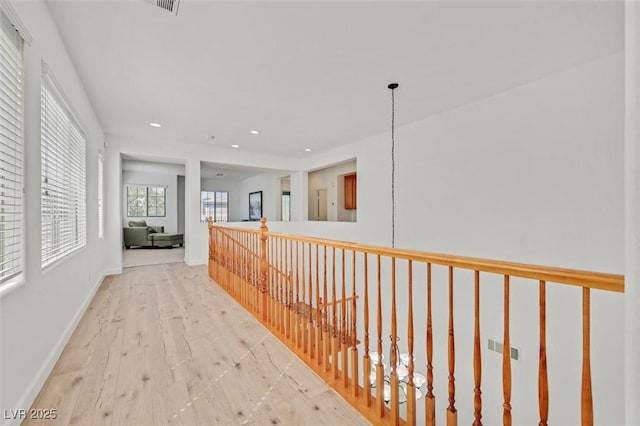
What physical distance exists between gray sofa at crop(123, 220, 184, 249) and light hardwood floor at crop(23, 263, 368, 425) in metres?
6.19

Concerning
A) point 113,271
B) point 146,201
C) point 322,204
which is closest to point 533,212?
point 322,204

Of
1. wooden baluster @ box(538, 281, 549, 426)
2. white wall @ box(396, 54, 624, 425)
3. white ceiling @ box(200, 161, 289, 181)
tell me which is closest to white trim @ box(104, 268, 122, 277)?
white ceiling @ box(200, 161, 289, 181)

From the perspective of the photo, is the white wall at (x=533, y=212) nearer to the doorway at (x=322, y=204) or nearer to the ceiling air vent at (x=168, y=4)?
the ceiling air vent at (x=168, y=4)

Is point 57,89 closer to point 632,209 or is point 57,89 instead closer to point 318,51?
point 318,51

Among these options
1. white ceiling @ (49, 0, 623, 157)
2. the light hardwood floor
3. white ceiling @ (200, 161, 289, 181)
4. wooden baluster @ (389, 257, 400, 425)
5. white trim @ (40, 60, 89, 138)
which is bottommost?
the light hardwood floor

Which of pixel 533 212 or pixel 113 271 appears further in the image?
pixel 113 271

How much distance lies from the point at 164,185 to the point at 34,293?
356 inches

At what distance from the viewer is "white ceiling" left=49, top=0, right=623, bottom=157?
6.88 feet

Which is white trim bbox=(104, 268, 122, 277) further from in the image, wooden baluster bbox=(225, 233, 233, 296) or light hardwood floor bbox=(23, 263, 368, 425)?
wooden baluster bbox=(225, 233, 233, 296)

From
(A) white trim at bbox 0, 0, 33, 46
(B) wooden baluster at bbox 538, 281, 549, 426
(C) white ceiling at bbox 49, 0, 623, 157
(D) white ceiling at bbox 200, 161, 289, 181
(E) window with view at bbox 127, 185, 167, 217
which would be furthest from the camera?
(E) window with view at bbox 127, 185, 167, 217

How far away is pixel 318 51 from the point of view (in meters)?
2.58

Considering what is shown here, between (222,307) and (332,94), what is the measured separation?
2.91 metres

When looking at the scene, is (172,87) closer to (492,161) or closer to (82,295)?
(82,295)

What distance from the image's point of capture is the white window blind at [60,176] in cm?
216
